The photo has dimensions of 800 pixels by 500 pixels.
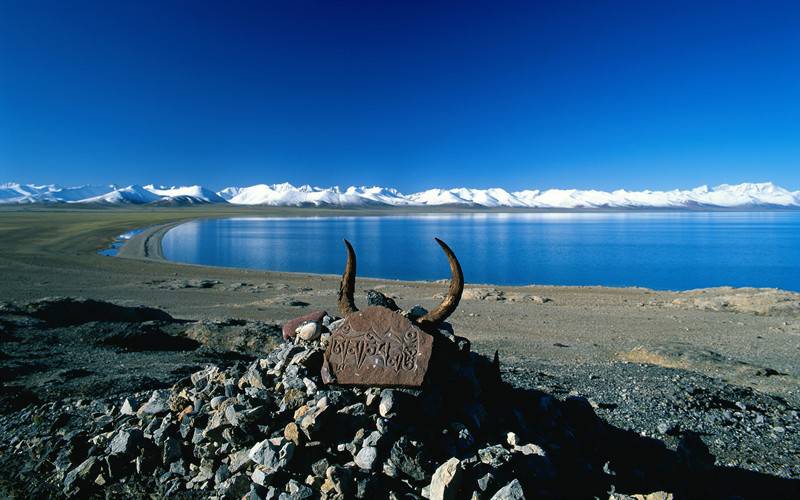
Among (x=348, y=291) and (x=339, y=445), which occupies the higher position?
(x=348, y=291)

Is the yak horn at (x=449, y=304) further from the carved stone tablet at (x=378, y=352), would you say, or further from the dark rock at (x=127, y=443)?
the dark rock at (x=127, y=443)

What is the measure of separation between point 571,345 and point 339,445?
34.5ft

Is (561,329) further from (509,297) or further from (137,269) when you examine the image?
(137,269)

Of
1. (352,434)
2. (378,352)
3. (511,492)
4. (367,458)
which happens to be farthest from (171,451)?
(511,492)

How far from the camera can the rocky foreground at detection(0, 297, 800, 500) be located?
14.1ft

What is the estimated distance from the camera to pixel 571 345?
13.6 meters

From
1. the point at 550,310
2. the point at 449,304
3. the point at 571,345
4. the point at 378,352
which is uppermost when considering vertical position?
the point at 449,304

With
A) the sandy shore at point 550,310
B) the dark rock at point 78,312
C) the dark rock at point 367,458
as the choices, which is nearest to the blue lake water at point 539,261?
the sandy shore at point 550,310

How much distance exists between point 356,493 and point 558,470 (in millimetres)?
1967

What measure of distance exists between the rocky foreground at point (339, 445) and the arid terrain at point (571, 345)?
1.23 metres

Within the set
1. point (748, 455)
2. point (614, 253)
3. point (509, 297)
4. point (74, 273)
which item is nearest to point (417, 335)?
point (748, 455)

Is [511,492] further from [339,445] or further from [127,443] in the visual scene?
[127,443]

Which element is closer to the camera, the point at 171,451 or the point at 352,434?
the point at 352,434

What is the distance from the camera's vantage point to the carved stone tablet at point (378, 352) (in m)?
5.03
